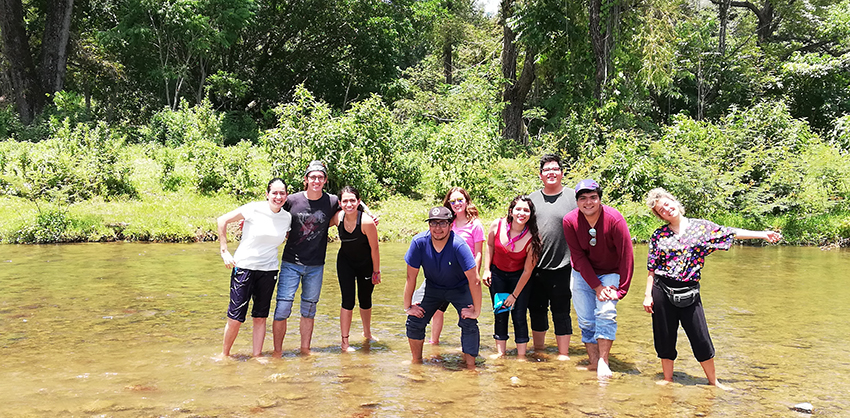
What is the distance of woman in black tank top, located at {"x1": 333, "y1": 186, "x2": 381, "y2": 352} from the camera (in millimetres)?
6359

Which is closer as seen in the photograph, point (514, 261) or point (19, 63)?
point (514, 261)

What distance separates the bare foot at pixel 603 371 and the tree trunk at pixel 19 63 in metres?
28.1

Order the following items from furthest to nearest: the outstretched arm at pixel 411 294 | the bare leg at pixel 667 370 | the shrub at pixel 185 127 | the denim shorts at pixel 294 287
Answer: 1. the shrub at pixel 185 127
2. the denim shorts at pixel 294 287
3. the outstretched arm at pixel 411 294
4. the bare leg at pixel 667 370

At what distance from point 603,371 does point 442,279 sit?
5.40 ft

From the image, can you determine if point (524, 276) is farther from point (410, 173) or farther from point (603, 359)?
point (410, 173)

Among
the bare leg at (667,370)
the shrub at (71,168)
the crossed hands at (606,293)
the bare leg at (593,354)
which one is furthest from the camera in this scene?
the shrub at (71,168)

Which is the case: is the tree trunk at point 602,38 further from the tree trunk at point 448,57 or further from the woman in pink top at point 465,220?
the tree trunk at point 448,57

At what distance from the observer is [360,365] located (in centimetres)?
600

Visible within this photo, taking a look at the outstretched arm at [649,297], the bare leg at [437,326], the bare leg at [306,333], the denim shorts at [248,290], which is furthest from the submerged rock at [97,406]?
the outstretched arm at [649,297]

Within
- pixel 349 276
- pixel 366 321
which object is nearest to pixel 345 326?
pixel 366 321

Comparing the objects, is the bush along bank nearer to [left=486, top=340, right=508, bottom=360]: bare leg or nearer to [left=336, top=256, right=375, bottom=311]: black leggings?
[left=336, top=256, right=375, bottom=311]: black leggings

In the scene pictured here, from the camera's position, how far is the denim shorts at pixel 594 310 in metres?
5.65

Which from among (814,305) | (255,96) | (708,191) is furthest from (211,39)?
(814,305)

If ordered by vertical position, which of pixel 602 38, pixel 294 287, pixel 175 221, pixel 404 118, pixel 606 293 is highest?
pixel 602 38
